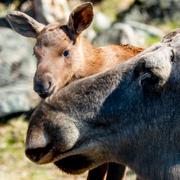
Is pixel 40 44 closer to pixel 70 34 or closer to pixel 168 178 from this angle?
pixel 70 34

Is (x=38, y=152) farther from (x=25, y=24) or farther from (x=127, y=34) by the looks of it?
(x=127, y=34)

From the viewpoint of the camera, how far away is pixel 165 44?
4.19 metres

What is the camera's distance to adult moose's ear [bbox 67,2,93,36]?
29.0ft

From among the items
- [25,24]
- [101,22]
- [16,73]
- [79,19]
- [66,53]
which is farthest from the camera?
[101,22]

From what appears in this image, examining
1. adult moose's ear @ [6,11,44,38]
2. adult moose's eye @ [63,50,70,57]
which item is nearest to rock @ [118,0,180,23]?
adult moose's ear @ [6,11,44,38]

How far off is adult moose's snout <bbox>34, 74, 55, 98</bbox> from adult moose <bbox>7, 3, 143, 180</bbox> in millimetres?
13

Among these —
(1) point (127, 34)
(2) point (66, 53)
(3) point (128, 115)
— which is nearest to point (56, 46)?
(2) point (66, 53)

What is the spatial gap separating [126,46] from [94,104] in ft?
16.7

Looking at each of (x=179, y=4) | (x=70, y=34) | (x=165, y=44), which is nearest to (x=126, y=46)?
(x=70, y=34)

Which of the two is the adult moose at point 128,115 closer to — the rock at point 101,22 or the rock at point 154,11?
the rock at point 101,22

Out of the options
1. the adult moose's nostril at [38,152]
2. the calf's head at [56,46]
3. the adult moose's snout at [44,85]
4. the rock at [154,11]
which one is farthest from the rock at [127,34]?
the adult moose's nostril at [38,152]

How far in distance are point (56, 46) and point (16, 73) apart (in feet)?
20.5

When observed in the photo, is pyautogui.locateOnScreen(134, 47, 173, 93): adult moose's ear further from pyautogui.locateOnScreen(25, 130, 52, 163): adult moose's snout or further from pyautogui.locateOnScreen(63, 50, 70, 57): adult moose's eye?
pyautogui.locateOnScreen(63, 50, 70, 57): adult moose's eye

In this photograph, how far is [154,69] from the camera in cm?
400
